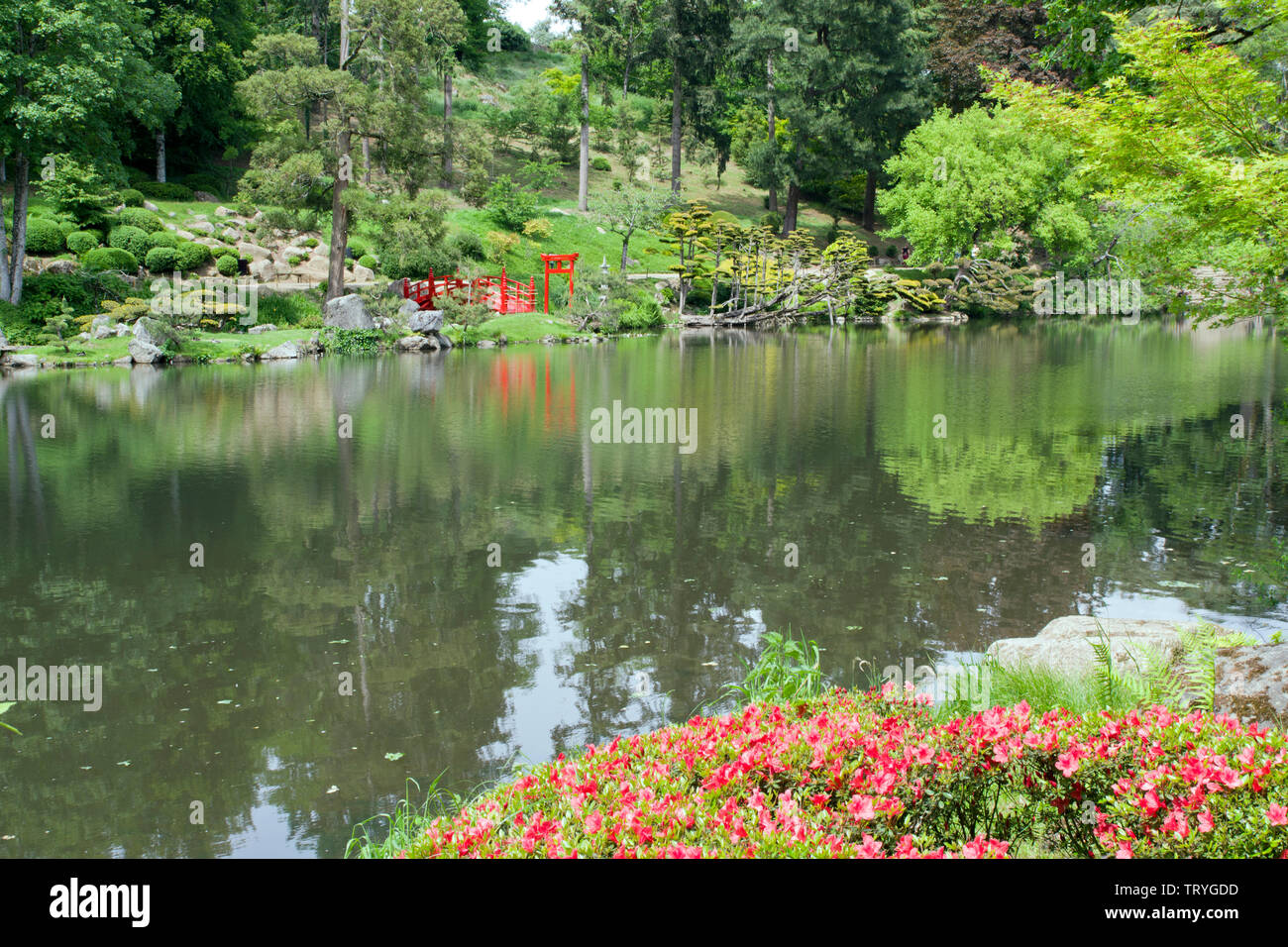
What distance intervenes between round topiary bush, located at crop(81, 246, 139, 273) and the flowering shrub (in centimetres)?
3104

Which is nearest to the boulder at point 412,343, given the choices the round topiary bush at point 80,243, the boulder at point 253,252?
the boulder at point 253,252

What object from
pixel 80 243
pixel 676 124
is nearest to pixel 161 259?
pixel 80 243

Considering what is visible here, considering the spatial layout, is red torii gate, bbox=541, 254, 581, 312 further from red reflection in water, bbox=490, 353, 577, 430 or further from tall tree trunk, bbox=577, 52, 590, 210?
red reflection in water, bbox=490, 353, 577, 430

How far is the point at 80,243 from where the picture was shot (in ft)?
97.9

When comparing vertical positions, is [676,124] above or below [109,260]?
above

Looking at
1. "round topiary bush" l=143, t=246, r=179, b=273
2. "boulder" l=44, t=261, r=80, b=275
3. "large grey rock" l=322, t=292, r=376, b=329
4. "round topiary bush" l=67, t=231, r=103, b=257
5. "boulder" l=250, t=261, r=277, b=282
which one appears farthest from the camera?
"boulder" l=250, t=261, r=277, b=282

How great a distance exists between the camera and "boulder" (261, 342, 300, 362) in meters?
27.0

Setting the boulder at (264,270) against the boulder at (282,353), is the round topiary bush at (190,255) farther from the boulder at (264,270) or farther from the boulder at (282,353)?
the boulder at (282,353)

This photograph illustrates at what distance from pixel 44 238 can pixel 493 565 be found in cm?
2810

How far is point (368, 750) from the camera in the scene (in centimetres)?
513

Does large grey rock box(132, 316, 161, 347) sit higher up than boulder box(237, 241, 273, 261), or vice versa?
boulder box(237, 241, 273, 261)

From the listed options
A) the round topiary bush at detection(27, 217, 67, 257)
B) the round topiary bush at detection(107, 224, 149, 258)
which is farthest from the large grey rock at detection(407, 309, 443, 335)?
the round topiary bush at detection(27, 217, 67, 257)

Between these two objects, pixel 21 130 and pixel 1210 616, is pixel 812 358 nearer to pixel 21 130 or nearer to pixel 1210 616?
pixel 1210 616

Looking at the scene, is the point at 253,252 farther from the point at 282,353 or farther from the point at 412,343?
the point at 282,353
